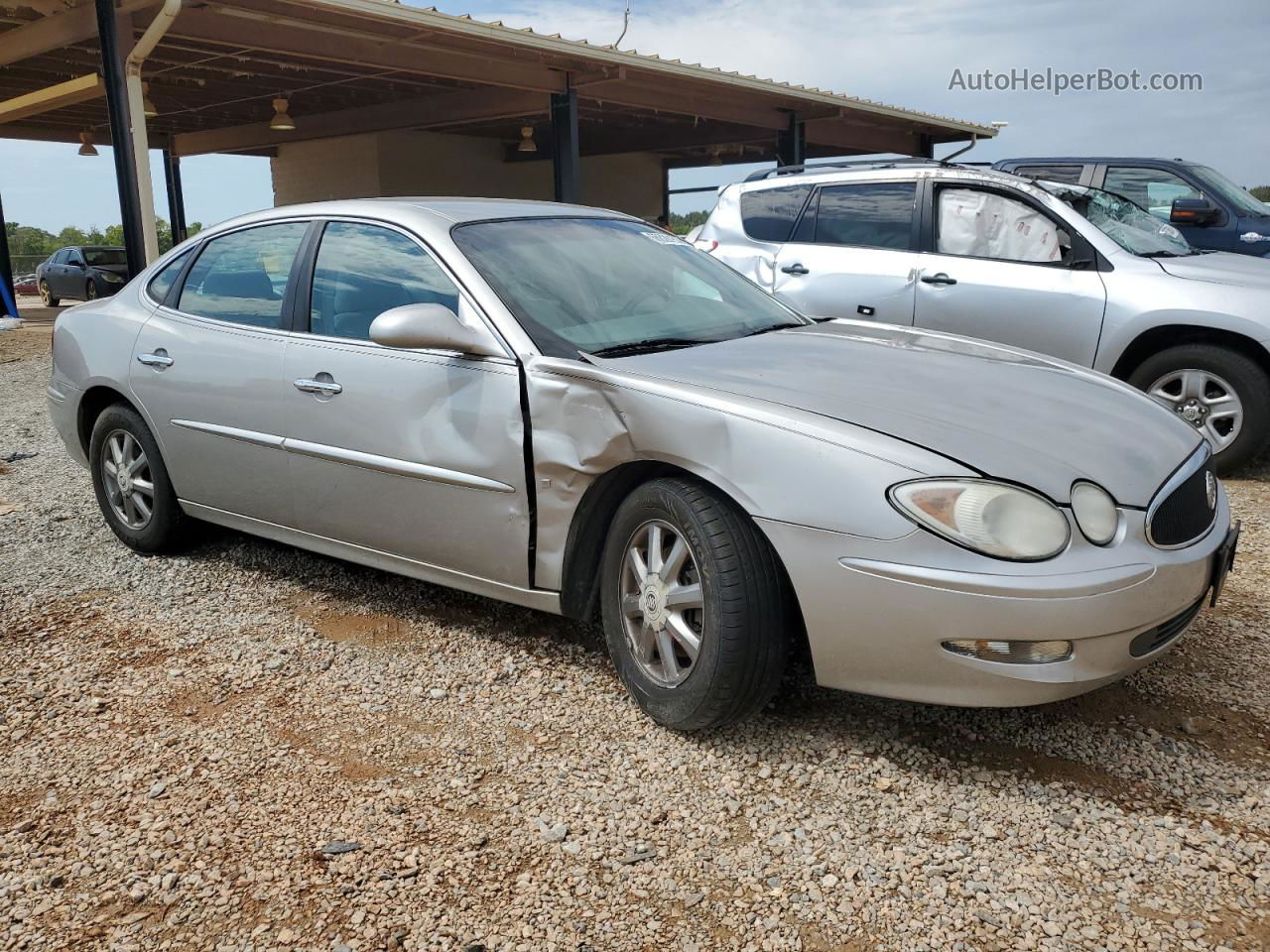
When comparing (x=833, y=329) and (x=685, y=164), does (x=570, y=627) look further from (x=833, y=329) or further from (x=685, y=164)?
(x=685, y=164)

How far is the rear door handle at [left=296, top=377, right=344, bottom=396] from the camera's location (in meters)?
3.71

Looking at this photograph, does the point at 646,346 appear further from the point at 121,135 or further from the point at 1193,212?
the point at 121,135

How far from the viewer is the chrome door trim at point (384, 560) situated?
11.0 feet

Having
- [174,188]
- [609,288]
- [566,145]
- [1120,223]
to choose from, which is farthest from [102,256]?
[609,288]

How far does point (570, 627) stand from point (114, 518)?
2421mm

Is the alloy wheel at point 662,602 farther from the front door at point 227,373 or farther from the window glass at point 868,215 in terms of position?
the window glass at point 868,215

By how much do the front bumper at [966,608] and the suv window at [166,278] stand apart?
3.21 metres

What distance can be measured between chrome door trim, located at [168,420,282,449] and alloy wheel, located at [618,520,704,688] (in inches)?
63.6

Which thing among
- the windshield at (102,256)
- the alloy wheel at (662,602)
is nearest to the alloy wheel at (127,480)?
the alloy wheel at (662,602)

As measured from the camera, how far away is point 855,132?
20.1 meters

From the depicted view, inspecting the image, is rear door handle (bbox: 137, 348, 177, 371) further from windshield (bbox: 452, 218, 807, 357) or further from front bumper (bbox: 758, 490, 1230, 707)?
front bumper (bbox: 758, 490, 1230, 707)

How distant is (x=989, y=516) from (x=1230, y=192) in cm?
973

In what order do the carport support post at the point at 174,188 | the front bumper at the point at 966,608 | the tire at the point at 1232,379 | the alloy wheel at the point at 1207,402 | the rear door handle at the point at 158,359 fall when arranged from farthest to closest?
the carport support post at the point at 174,188 < the alloy wheel at the point at 1207,402 < the tire at the point at 1232,379 < the rear door handle at the point at 158,359 < the front bumper at the point at 966,608

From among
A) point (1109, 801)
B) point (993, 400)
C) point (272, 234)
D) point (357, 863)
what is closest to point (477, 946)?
point (357, 863)
